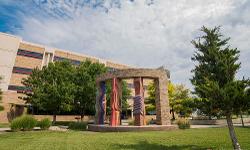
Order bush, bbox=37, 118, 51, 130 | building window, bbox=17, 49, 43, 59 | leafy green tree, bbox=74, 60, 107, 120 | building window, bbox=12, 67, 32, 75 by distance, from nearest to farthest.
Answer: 1. bush, bbox=37, 118, 51, 130
2. leafy green tree, bbox=74, 60, 107, 120
3. building window, bbox=12, 67, 32, 75
4. building window, bbox=17, 49, 43, 59

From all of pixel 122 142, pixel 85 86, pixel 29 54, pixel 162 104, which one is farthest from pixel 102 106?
pixel 29 54

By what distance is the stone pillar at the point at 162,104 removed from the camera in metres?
22.2

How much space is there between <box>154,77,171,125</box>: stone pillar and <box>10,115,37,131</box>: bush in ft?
41.3

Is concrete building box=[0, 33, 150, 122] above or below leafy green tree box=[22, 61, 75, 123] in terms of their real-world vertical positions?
above

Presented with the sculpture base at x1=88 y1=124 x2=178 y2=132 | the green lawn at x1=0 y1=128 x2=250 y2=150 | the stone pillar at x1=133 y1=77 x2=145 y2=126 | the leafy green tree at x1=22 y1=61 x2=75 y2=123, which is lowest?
the green lawn at x1=0 y1=128 x2=250 y2=150

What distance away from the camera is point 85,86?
3409cm

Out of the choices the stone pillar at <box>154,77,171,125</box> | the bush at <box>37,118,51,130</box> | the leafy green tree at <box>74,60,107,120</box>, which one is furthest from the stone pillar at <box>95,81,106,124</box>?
the leafy green tree at <box>74,60,107,120</box>

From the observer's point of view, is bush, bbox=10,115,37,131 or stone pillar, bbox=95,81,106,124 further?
stone pillar, bbox=95,81,106,124

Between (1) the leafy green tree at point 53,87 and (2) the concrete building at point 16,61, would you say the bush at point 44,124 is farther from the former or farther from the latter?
(2) the concrete building at point 16,61

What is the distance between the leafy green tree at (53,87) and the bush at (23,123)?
32.6 ft

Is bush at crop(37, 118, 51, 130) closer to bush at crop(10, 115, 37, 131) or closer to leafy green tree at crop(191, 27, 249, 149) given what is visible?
bush at crop(10, 115, 37, 131)

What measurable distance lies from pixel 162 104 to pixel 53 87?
1651 centimetres

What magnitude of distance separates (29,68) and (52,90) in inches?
720

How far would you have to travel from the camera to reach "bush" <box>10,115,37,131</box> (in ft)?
62.5
